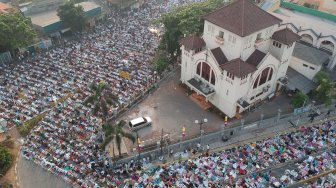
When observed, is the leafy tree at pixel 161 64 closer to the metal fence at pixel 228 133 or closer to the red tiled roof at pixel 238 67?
the red tiled roof at pixel 238 67

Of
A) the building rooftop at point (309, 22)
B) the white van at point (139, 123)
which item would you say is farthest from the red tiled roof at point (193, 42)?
the building rooftop at point (309, 22)

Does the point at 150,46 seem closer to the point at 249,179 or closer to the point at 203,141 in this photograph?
the point at 203,141

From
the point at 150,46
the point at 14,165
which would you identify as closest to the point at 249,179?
the point at 14,165

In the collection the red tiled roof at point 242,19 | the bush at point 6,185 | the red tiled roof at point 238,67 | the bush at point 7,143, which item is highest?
the red tiled roof at point 242,19

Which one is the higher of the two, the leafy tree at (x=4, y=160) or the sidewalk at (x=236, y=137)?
the leafy tree at (x=4, y=160)

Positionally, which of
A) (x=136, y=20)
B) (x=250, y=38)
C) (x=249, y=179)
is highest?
(x=250, y=38)

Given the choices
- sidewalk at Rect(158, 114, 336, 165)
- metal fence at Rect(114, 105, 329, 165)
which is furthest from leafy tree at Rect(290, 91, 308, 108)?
sidewalk at Rect(158, 114, 336, 165)

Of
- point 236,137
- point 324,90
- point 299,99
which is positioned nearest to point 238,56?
point 299,99

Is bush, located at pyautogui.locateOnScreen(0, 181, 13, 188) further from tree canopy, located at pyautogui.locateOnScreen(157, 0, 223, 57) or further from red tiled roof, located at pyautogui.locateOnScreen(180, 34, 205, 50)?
tree canopy, located at pyautogui.locateOnScreen(157, 0, 223, 57)
